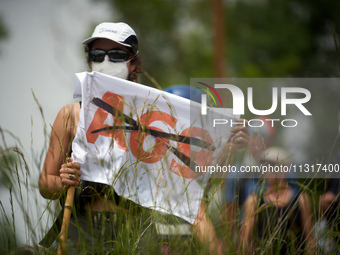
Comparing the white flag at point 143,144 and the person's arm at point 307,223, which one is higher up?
the white flag at point 143,144

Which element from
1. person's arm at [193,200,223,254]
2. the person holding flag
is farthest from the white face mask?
person's arm at [193,200,223,254]

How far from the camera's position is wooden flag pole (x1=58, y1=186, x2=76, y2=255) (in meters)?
2.21

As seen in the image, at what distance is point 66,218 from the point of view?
2.43 metres

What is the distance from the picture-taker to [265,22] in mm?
16031

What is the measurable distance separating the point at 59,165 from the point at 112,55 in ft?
2.33

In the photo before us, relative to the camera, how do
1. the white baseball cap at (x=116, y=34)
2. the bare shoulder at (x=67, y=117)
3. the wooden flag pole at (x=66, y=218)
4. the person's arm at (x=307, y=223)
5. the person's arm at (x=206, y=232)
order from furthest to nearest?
the white baseball cap at (x=116, y=34) → the bare shoulder at (x=67, y=117) → the person's arm at (x=307, y=223) → the person's arm at (x=206, y=232) → the wooden flag pole at (x=66, y=218)

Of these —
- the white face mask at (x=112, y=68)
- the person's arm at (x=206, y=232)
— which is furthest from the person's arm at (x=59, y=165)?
the person's arm at (x=206, y=232)

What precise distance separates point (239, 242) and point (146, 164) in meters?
0.66

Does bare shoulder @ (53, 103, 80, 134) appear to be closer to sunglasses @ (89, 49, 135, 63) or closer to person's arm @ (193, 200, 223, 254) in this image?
sunglasses @ (89, 49, 135, 63)

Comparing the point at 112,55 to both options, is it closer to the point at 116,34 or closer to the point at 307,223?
the point at 116,34

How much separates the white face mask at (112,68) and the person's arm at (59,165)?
337 millimetres

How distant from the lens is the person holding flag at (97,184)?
232cm

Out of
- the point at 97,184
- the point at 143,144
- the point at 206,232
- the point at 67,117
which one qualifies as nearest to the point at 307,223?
the point at 206,232

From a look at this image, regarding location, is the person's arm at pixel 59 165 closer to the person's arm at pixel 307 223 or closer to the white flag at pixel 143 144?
the white flag at pixel 143 144
